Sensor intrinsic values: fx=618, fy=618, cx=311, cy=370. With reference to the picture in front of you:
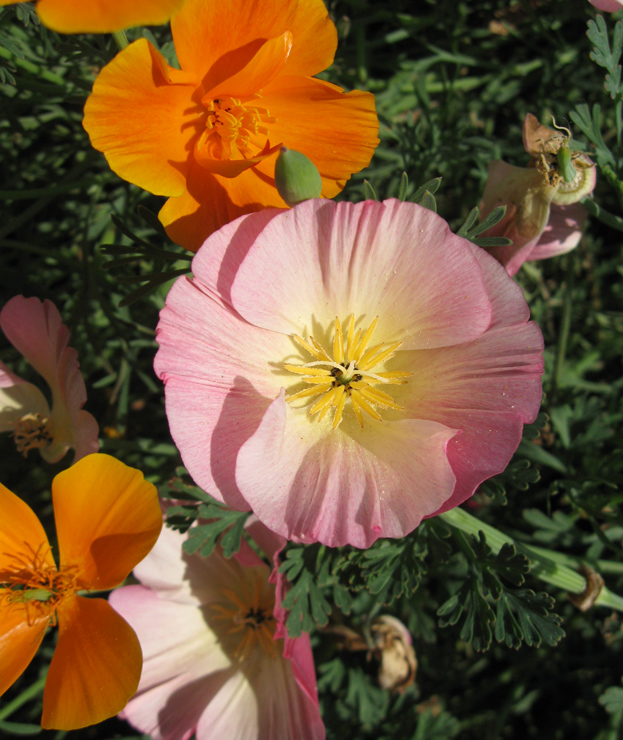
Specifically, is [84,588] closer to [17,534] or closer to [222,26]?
[17,534]

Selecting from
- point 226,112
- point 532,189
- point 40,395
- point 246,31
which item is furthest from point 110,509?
point 532,189

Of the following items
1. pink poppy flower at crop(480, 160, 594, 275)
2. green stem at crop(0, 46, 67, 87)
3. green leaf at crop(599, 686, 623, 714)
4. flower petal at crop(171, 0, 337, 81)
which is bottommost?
green leaf at crop(599, 686, 623, 714)

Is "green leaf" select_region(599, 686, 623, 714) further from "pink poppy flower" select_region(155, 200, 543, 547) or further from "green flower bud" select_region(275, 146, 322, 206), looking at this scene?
"green flower bud" select_region(275, 146, 322, 206)

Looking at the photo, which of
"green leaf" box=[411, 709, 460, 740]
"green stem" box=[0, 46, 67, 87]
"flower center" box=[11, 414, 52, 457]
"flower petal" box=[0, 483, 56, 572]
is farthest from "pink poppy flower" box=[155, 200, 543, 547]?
"green leaf" box=[411, 709, 460, 740]

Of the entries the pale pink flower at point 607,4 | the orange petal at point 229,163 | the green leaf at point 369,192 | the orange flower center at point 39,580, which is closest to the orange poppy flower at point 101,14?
the orange petal at point 229,163

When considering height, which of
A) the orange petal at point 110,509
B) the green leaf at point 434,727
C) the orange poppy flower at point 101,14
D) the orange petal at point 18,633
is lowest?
the green leaf at point 434,727

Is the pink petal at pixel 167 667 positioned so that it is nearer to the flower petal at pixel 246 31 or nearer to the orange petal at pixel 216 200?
the orange petal at pixel 216 200

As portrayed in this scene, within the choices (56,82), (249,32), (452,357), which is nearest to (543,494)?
(452,357)
